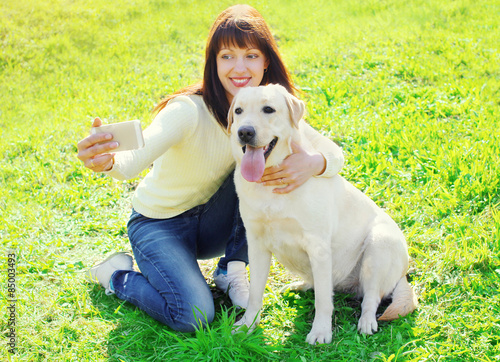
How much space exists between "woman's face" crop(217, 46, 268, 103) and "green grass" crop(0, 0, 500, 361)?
1505mm

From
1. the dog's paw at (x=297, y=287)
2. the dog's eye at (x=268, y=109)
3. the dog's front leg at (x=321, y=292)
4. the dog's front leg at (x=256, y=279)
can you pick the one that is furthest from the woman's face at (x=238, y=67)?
the dog's paw at (x=297, y=287)

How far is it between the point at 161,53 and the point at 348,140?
5.01 m

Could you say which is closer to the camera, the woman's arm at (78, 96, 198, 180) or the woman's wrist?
the woman's arm at (78, 96, 198, 180)

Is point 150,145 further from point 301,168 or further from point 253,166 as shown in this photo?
point 301,168

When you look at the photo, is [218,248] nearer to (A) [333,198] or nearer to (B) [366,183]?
(A) [333,198]

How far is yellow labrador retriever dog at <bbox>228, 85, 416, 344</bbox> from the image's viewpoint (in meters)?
2.45

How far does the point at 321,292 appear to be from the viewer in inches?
98.4

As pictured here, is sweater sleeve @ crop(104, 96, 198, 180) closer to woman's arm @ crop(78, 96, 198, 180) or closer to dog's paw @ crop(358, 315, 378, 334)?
woman's arm @ crop(78, 96, 198, 180)

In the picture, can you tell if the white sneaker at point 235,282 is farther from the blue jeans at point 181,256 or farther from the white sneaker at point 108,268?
the white sneaker at point 108,268

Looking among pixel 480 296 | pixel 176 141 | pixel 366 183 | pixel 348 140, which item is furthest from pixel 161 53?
pixel 480 296

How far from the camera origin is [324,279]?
250cm

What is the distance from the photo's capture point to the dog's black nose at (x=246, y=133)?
2.32 meters

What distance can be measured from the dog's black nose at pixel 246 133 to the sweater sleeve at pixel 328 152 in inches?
23.6

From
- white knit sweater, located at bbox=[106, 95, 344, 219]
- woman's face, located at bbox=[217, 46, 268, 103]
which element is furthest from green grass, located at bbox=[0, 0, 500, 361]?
woman's face, located at bbox=[217, 46, 268, 103]
